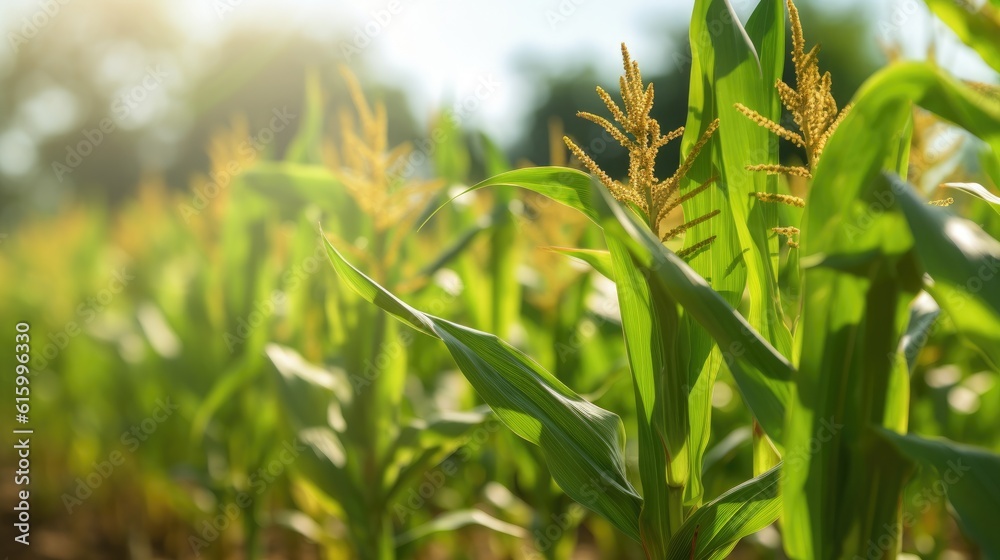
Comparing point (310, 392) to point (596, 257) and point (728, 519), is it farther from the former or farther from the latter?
point (728, 519)

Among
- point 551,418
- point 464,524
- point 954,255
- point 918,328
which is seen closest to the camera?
point 954,255

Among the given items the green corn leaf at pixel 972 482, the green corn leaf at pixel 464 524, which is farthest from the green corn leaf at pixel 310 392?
the green corn leaf at pixel 972 482

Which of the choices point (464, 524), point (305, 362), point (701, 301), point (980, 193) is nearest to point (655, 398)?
point (701, 301)

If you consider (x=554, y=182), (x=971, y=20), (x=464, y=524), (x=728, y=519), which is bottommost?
(x=464, y=524)

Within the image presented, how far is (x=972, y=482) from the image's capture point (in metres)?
0.69

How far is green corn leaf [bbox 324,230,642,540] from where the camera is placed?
99 centimetres

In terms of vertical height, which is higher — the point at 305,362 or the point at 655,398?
the point at 655,398

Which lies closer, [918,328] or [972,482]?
[972,482]

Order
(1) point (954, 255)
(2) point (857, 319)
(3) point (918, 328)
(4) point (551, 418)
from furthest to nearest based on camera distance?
(4) point (551, 418), (3) point (918, 328), (2) point (857, 319), (1) point (954, 255)

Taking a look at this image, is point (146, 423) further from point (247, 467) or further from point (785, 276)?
point (785, 276)

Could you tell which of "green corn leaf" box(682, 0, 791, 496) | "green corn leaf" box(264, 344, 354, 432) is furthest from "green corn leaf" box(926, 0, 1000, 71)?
"green corn leaf" box(264, 344, 354, 432)

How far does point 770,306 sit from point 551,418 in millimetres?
336

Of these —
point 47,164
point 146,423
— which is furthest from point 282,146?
point 146,423

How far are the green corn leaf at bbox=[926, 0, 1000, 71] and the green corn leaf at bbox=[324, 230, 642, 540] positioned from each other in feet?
2.08
